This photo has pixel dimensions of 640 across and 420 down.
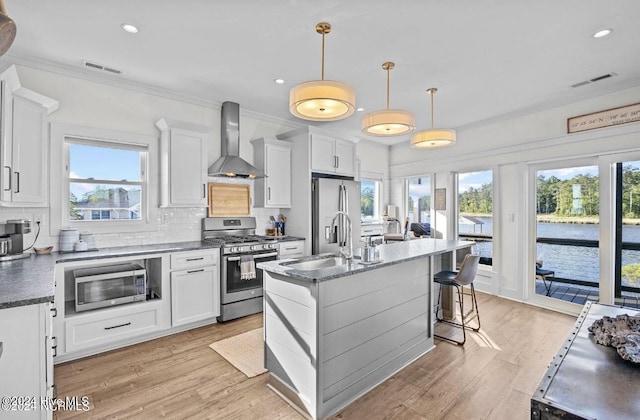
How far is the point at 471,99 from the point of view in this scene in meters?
4.27

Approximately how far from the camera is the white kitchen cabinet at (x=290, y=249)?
173 inches

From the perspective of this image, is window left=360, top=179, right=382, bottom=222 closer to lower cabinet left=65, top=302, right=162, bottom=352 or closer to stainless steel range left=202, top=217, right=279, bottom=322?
stainless steel range left=202, top=217, right=279, bottom=322

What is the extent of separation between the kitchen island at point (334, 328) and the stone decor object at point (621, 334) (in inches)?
51.4

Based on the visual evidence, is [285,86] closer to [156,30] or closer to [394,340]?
[156,30]

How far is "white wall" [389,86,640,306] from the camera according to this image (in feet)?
12.9

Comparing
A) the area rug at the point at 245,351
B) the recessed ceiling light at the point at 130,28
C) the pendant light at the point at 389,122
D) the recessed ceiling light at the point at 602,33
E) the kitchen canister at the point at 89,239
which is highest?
the recessed ceiling light at the point at 130,28

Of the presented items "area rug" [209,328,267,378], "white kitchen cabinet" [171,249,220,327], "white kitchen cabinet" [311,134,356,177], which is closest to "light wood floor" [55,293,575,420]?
"area rug" [209,328,267,378]

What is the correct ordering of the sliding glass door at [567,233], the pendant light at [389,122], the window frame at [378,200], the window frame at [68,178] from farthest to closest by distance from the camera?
the window frame at [378,200], the sliding glass door at [567,233], the window frame at [68,178], the pendant light at [389,122]

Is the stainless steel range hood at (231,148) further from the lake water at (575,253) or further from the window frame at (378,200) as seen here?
the lake water at (575,253)

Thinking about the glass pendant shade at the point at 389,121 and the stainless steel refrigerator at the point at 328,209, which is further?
the stainless steel refrigerator at the point at 328,209

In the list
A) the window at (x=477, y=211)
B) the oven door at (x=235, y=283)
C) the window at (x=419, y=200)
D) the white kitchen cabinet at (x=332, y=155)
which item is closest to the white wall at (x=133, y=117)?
the oven door at (x=235, y=283)

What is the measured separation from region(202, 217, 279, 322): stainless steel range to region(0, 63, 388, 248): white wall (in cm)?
28

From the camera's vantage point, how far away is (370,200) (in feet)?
22.3

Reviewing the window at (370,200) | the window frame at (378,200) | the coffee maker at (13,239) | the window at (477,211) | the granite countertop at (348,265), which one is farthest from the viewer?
the window frame at (378,200)
